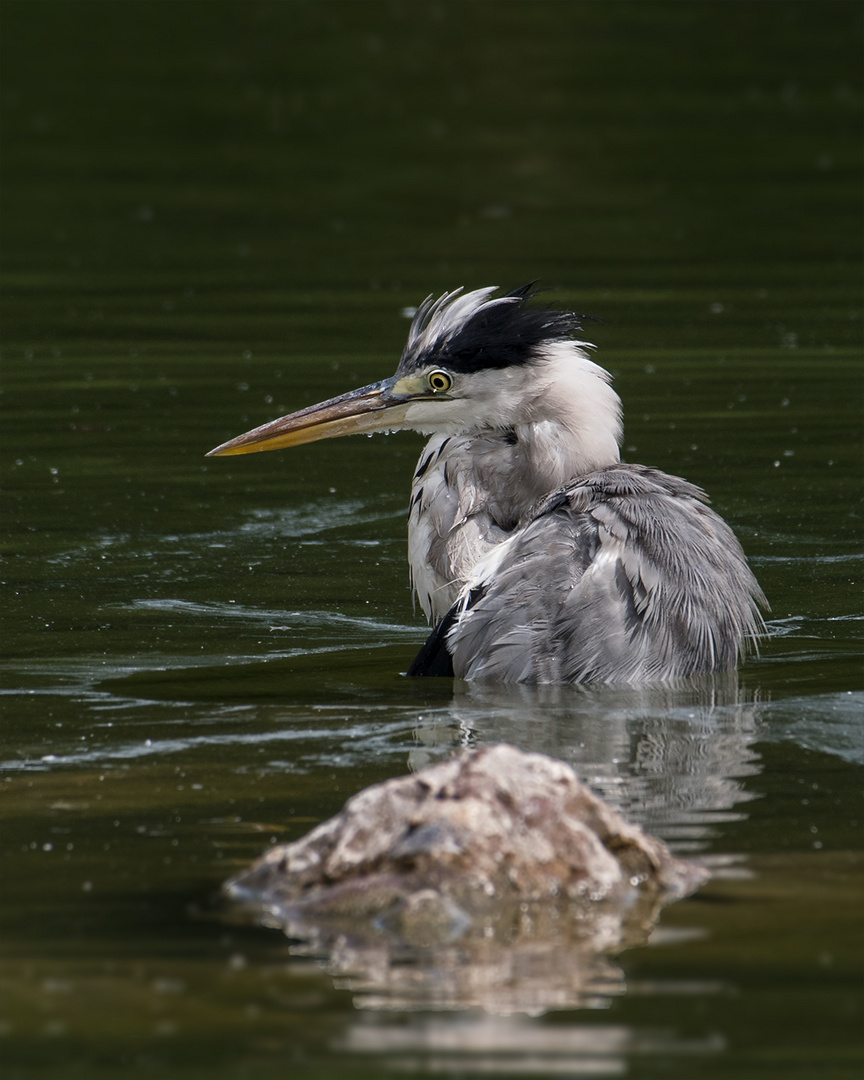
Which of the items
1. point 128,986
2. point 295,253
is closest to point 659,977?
point 128,986

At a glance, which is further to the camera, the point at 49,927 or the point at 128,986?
the point at 49,927

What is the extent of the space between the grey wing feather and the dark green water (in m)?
0.17

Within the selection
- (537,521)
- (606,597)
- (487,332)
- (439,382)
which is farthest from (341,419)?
→ (606,597)

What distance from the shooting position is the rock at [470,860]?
4070 mm

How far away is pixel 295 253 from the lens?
16125mm

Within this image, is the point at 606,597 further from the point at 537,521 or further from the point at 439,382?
the point at 439,382

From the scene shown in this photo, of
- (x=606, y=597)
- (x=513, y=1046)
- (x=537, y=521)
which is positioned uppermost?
(x=537, y=521)

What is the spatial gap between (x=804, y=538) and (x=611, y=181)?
1159cm

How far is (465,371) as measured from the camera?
285 inches

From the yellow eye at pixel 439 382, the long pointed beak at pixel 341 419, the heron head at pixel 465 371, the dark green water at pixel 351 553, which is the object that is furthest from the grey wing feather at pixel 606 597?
the long pointed beak at pixel 341 419

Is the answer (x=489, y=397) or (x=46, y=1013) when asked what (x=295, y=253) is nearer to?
(x=489, y=397)

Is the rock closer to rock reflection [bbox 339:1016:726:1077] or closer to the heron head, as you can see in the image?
rock reflection [bbox 339:1016:726:1077]

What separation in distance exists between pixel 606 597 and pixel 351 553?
2.38m

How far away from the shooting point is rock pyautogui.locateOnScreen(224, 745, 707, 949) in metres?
4.07
